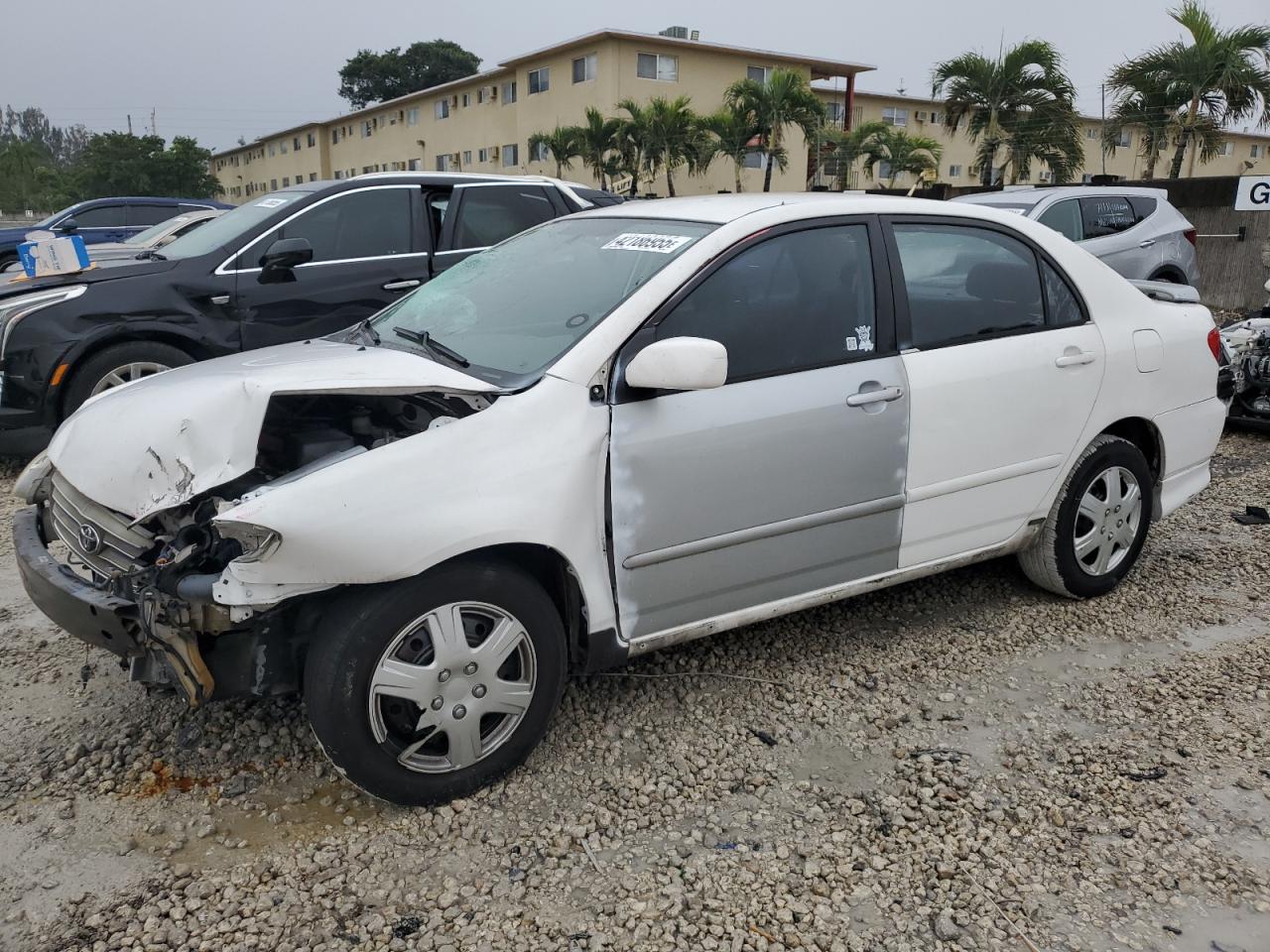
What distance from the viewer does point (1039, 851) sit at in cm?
270

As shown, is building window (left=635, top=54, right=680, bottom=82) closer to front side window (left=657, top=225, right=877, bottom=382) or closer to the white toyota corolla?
the white toyota corolla

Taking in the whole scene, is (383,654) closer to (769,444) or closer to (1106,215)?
(769,444)

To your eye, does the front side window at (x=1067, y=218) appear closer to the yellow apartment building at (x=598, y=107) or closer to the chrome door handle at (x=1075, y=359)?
the chrome door handle at (x=1075, y=359)

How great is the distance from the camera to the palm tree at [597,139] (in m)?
31.5

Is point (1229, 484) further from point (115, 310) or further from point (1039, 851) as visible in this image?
point (115, 310)

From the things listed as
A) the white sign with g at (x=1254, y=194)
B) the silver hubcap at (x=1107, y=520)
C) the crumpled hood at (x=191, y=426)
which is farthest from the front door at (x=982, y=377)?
the white sign with g at (x=1254, y=194)

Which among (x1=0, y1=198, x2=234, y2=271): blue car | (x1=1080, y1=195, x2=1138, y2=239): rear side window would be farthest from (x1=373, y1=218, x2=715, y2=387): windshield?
(x1=0, y1=198, x2=234, y2=271): blue car

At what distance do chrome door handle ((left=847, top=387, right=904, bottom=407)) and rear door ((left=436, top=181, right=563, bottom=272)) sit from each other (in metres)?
4.09

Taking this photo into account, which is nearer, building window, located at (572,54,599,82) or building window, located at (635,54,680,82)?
building window, located at (635,54,680,82)

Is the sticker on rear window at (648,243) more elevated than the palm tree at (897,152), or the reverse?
the palm tree at (897,152)

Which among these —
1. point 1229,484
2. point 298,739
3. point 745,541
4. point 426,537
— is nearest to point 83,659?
point 298,739

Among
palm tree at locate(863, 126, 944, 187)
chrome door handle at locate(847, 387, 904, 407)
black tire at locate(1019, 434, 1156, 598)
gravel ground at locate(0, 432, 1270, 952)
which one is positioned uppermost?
palm tree at locate(863, 126, 944, 187)

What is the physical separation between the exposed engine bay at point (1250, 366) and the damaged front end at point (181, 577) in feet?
20.7

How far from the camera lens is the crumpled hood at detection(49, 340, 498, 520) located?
2.77 meters
